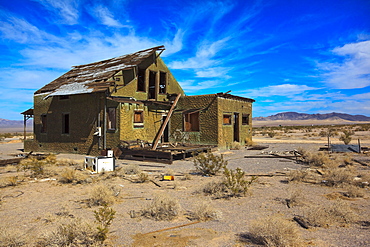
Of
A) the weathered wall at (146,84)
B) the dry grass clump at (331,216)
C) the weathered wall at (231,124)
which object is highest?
the weathered wall at (146,84)

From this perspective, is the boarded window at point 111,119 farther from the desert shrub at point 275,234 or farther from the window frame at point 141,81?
the desert shrub at point 275,234

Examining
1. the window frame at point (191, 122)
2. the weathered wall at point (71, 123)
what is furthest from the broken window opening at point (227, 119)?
the weathered wall at point (71, 123)

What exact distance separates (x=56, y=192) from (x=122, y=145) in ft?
25.2

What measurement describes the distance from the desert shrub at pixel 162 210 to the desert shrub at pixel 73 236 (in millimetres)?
1433

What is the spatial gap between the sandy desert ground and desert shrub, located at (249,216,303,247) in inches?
1.4

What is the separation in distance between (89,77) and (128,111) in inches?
189

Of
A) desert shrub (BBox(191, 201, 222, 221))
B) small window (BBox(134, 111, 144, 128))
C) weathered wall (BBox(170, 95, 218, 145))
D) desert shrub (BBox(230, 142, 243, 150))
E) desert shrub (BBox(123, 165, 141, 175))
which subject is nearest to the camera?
desert shrub (BBox(191, 201, 222, 221))

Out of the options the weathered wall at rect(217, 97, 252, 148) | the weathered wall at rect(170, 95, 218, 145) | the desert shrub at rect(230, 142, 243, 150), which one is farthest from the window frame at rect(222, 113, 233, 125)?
the desert shrub at rect(230, 142, 243, 150)

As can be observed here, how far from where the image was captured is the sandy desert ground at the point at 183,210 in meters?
4.42

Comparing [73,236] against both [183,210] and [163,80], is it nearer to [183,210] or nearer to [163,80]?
[183,210]

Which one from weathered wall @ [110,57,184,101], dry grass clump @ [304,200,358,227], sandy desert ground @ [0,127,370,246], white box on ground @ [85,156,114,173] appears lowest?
sandy desert ground @ [0,127,370,246]

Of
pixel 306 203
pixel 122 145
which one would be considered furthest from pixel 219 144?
pixel 306 203

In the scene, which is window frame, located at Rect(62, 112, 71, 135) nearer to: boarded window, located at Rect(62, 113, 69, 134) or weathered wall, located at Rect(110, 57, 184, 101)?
boarded window, located at Rect(62, 113, 69, 134)

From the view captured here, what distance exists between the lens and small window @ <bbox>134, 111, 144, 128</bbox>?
1664 cm
